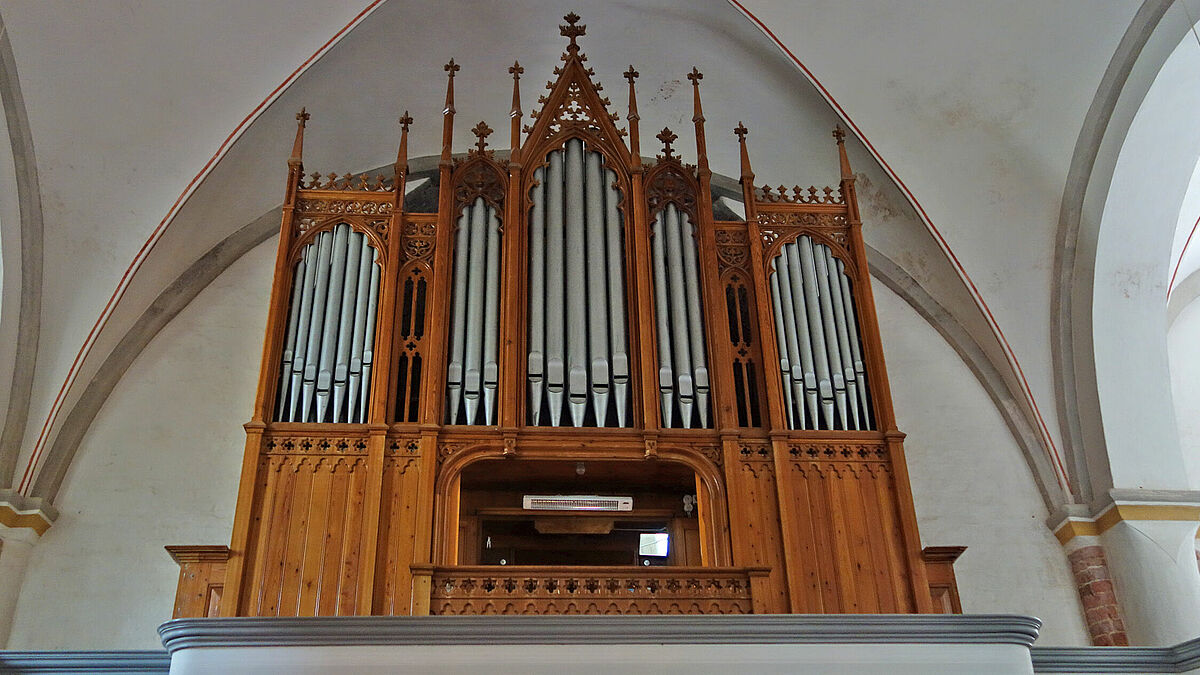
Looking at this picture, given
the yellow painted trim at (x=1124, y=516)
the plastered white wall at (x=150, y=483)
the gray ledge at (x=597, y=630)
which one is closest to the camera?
the gray ledge at (x=597, y=630)

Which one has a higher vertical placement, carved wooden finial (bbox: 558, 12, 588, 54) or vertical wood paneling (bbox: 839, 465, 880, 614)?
carved wooden finial (bbox: 558, 12, 588, 54)

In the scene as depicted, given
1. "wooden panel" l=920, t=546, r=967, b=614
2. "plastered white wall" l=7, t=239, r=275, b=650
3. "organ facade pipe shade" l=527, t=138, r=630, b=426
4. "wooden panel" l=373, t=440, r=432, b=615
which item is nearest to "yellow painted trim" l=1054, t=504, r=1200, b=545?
"wooden panel" l=920, t=546, r=967, b=614

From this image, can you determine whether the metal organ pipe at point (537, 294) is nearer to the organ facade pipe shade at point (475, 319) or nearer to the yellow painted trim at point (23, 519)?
the organ facade pipe shade at point (475, 319)

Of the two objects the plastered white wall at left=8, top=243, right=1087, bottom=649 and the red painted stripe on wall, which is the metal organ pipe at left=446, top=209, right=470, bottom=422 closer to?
the red painted stripe on wall

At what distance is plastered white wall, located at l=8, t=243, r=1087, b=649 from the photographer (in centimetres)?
886

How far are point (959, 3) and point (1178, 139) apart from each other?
2.06 m

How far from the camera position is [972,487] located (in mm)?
10008

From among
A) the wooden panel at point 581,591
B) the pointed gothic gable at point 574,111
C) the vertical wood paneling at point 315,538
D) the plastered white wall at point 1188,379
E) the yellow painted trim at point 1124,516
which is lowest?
the wooden panel at point 581,591

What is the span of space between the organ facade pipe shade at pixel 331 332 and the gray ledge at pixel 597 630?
218 cm

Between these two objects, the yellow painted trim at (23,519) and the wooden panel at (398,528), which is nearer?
the wooden panel at (398,528)

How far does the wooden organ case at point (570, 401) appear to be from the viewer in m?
6.95

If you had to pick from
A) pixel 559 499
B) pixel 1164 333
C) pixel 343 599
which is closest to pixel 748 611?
pixel 559 499

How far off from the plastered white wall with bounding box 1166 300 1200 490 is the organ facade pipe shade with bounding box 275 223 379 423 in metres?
8.24

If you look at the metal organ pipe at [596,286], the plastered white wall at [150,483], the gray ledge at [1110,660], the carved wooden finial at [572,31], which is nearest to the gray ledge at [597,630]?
the gray ledge at [1110,660]
